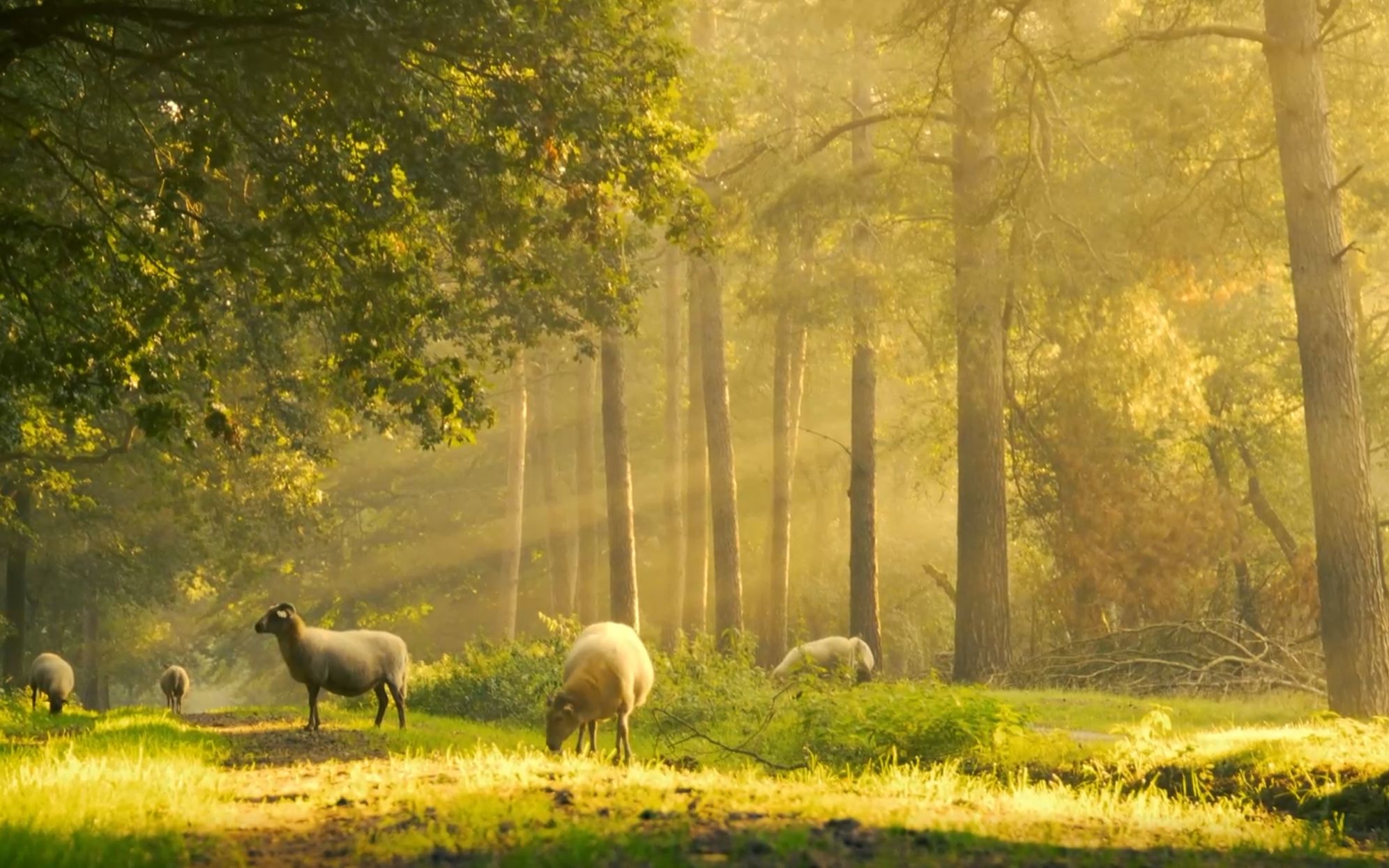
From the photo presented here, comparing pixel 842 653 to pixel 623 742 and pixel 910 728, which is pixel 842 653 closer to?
pixel 623 742

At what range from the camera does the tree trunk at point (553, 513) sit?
49.6m

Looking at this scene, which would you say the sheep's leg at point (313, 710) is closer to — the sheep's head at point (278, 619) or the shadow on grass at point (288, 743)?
the shadow on grass at point (288, 743)

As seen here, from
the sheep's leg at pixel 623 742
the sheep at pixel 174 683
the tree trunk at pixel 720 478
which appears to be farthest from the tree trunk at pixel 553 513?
the sheep's leg at pixel 623 742

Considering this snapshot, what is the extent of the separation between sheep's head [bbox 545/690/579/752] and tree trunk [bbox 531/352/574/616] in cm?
3159

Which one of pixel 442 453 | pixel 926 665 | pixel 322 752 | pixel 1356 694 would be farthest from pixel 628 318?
pixel 442 453

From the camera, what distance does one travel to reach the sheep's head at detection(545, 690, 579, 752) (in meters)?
15.0

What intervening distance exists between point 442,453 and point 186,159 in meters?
55.1

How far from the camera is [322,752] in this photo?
597 inches

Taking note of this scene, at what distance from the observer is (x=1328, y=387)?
18.7 m

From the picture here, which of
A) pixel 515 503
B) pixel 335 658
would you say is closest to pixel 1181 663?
pixel 335 658

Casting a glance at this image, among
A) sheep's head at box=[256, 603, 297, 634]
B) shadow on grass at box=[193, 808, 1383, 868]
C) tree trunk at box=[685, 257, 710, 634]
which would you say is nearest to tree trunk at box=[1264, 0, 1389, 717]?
shadow on grass at box=[193, 808, 1383, 868]

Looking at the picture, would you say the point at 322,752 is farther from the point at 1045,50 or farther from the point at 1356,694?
the point at 1045,50

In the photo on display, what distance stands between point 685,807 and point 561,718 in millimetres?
5829

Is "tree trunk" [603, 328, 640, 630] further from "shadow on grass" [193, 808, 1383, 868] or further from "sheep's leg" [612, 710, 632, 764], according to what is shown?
"shadow on grass" [193, 808, 1383, 868]
